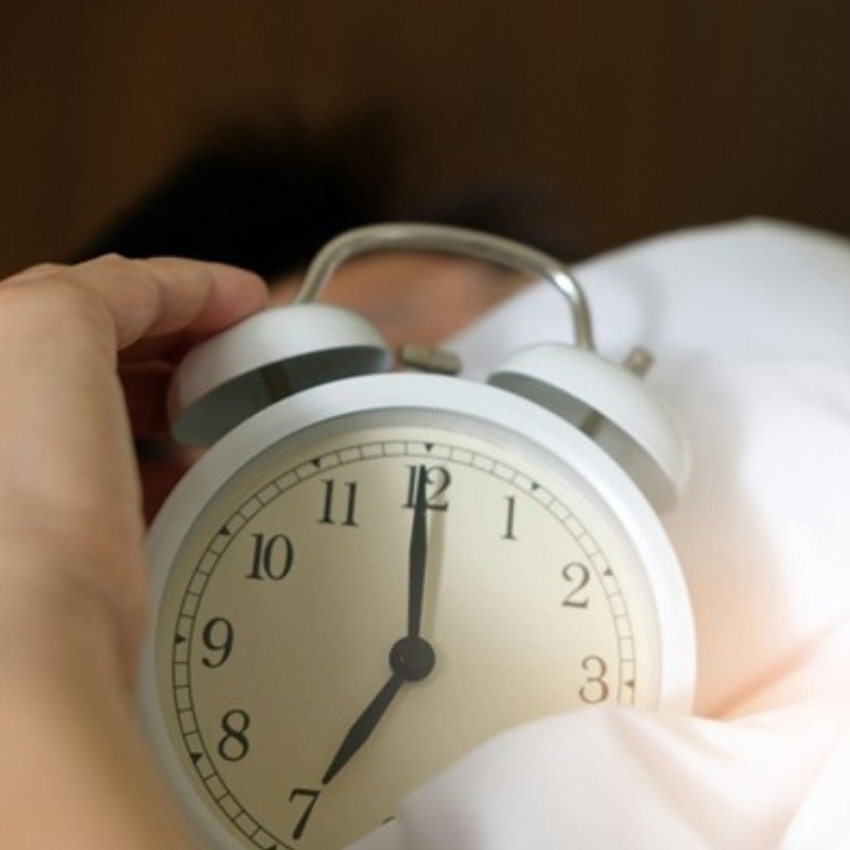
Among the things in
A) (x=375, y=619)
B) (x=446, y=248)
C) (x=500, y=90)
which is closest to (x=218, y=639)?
(x=375, y=619)

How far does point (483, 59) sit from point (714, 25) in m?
0.20

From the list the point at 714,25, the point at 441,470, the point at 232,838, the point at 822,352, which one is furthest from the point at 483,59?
the point at 232,838

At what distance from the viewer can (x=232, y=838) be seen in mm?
573

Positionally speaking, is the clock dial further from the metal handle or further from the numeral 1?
the metal handle

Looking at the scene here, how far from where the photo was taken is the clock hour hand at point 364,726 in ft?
1.92

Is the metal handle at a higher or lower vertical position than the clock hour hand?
higher

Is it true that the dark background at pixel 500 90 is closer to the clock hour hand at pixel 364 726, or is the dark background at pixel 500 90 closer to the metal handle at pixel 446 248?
the metal handle at pixel 446 248

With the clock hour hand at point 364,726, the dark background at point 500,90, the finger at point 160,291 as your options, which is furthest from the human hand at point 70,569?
the dark background at point 500,90

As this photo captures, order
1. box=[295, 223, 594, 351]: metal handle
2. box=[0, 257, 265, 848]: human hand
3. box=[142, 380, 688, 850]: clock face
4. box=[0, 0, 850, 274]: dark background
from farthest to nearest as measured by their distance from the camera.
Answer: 1. box=[0, 0, 850, 274]: dark background
2. box=[295, 223, 594, 351]: metal handle
3. box=[142, 380, 688, 850]: clock face
4. box=[0, 257, 265, 848]: human hand

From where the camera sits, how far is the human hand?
45 cm

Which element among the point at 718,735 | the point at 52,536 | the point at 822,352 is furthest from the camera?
the point at 822,352

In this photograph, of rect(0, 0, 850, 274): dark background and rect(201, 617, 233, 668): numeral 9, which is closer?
rect(201, 617, 233, 668): numeral 9

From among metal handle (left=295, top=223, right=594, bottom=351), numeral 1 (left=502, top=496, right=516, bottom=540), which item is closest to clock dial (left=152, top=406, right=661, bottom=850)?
numeral 1 (left=502, top=496, right=516, bottom=540)

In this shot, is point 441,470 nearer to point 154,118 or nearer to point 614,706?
point 614,706
